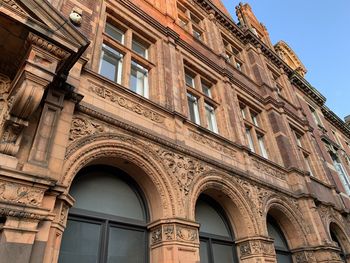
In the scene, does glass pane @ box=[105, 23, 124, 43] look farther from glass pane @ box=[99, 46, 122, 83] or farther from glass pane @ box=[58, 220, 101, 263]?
glass pane @ box=[58, 220, 101, 263]

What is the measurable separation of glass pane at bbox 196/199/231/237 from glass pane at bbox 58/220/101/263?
2820mm

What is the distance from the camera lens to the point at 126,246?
5.24m

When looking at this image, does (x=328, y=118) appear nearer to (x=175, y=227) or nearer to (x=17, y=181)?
(x=175, y=227)

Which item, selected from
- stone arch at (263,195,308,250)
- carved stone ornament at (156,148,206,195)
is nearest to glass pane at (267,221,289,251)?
stone arch at (263,195,308,250)

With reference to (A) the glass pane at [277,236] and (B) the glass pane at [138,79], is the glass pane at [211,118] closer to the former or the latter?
(B) the glass pane at [138,79]

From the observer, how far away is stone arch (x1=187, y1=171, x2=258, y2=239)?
23.0ft

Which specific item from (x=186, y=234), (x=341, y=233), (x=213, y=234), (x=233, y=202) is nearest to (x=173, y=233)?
(x=186, y=234)

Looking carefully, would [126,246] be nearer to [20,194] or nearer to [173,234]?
[173,234]

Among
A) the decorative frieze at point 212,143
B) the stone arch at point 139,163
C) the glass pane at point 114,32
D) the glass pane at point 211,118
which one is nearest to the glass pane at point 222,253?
the stone arch at point 139,163

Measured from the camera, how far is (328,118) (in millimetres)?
20281

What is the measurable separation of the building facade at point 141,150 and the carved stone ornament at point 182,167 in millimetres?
32

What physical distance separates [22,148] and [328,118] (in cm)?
2127

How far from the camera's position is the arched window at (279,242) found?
8.38 meters

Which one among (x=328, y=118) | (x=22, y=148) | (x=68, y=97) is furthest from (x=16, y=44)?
(x=328, y=118)
